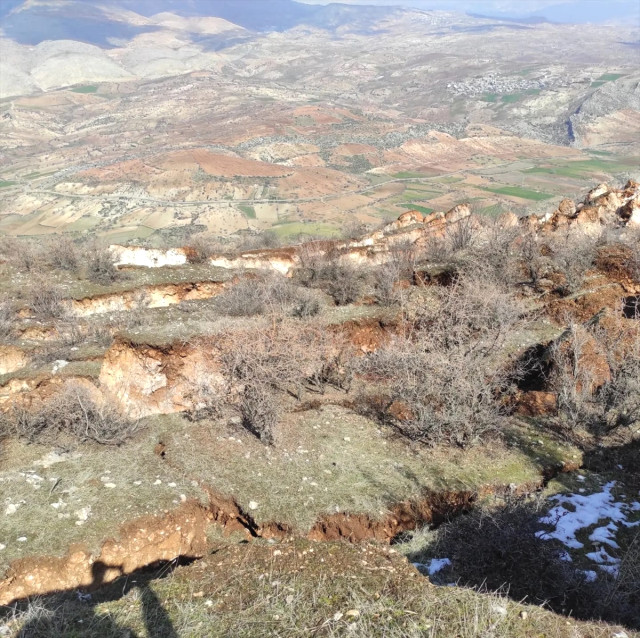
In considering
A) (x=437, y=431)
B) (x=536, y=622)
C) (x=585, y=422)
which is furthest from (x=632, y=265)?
(x=536, y=622)

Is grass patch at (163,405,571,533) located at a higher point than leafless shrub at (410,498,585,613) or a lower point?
lower

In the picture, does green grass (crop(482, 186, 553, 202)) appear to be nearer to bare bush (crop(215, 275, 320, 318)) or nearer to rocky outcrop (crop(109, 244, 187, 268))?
rocky outcrop (crop(109, 244, 187, 268))

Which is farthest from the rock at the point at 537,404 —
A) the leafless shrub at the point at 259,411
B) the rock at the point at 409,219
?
the rock at the point at 409,219

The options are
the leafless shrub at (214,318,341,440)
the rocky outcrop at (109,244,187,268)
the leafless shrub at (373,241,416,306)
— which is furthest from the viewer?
the rocky outcrop at (109,244,187,268)

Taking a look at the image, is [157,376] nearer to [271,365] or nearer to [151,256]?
[271,365]

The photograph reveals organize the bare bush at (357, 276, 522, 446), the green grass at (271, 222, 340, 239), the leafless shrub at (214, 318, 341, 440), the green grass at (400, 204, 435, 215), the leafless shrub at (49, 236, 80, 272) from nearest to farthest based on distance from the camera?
the bare bush at (357, 276, 522, 446) < the leafless shrub at (214, 318, 341, 440) < the leafless shrub at (49, 236, 80, 272) < the green grass at (271, 222, 340, 239) < the green grass at (400, 204, 435, 215)

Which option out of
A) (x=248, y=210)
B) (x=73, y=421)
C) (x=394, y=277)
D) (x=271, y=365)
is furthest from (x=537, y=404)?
(x=248, y=210)

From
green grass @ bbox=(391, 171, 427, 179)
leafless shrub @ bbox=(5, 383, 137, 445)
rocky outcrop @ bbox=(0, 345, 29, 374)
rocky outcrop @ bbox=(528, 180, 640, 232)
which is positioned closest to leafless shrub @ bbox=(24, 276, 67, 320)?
rocky outcrop @ bbox=(0, 345, 29, 374)
